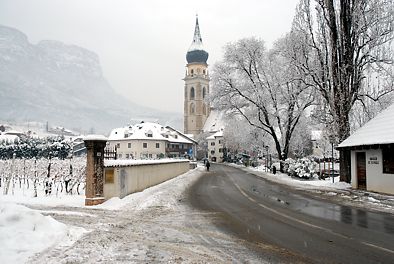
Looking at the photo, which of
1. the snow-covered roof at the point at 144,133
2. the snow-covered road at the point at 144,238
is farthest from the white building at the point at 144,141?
the snow-covered road at the point at 144,238

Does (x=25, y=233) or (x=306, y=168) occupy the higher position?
(x=306, y=168)

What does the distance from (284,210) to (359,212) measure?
9.55ft

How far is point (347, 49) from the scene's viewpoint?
26.2 metres

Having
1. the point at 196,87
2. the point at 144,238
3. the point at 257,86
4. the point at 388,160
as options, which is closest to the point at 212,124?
the point at 196,87

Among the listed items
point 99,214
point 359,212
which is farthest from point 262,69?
point 99,214

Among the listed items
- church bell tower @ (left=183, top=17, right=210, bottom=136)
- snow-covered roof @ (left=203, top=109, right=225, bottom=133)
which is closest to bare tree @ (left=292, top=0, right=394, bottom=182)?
snow-covered roof @ (left=203, top=109, right=225, bottom=133)

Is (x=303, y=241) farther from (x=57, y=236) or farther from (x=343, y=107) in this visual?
(x=343, y=107)

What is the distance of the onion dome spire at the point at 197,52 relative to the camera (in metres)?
129

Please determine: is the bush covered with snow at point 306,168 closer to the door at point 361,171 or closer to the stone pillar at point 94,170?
the door at point 361,171

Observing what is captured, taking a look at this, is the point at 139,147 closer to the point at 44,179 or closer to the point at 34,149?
the point at 34,149

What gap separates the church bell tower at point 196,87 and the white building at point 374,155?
10554 centimetres

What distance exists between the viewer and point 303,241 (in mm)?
8625

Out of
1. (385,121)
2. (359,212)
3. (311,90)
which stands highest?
(311,90)

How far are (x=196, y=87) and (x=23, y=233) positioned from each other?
409 feet
